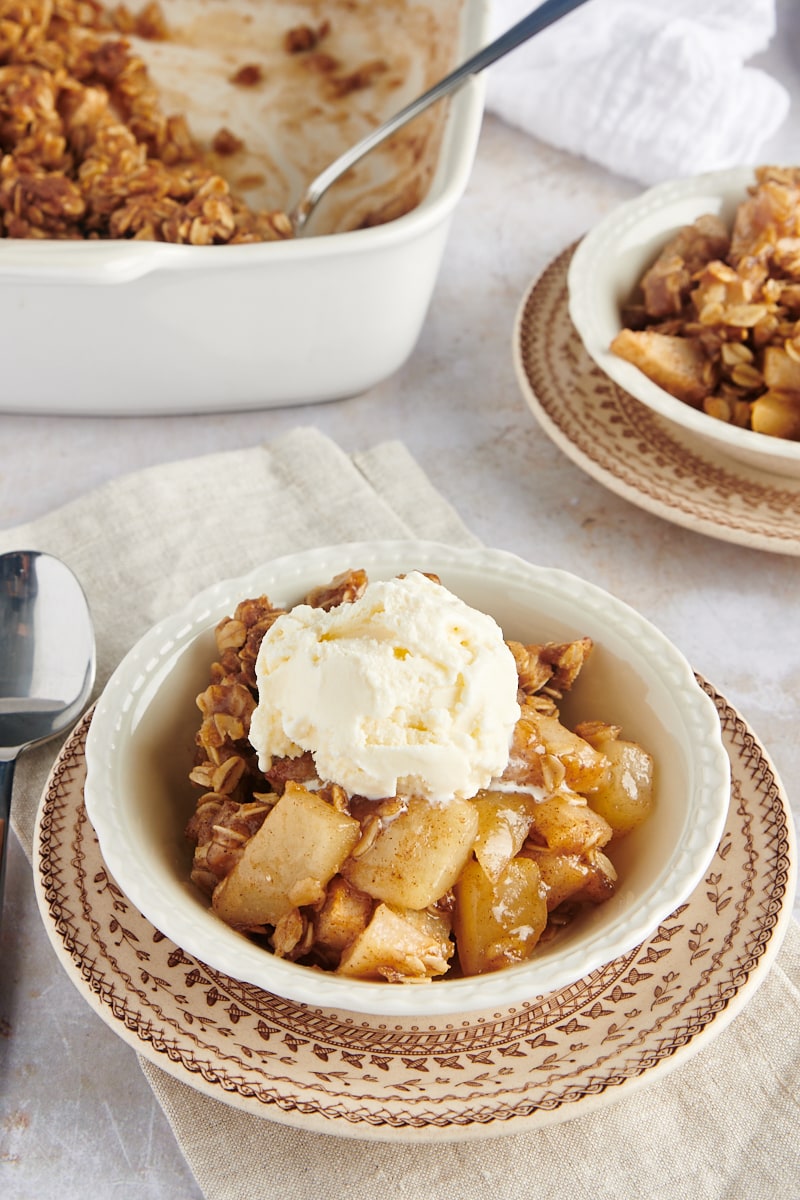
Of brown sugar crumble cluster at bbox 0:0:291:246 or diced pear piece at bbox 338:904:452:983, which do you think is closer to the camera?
diced pear piece at bbox 338:904:452:983

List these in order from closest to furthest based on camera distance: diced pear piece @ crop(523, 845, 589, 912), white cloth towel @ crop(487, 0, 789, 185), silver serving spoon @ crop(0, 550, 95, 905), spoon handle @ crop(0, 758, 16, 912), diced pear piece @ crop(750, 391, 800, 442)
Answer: diced pear piece @ crop(523, 845, 589, 912), spoon handle @ crop(0, 758, 16, 912), silver serving spoon @ crop(0, 550, 95, 905), diced pear piece @ crop(750, 391, 800, 442), white cloth towel @ crop(487, 0, 789, 185)

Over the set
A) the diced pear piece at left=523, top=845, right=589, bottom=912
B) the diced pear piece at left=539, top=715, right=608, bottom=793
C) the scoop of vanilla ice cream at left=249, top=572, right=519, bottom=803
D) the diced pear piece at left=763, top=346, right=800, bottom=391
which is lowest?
the diced pear piece at left=523, top=845, right=589, bottom=912

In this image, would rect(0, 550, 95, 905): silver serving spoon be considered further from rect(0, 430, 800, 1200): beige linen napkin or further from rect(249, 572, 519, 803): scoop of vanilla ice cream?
rect(249, 572, 519, 803): scoop of vanilla ice cream

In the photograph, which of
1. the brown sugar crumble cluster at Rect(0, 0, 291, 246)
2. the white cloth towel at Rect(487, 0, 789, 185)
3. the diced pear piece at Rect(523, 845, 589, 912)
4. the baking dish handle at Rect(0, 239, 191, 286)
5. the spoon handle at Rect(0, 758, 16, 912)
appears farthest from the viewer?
the white cloth towel at Rect(487, 0, 789, 185)

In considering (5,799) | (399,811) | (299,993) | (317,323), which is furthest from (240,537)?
(299,993)

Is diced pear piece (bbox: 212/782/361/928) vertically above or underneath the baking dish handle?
underneath

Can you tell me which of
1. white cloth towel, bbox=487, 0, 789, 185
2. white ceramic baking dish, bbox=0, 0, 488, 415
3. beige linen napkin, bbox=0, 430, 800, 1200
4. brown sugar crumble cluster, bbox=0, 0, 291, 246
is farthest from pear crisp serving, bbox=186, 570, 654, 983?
white cloth towel, bbox=487, 0, 789, 185

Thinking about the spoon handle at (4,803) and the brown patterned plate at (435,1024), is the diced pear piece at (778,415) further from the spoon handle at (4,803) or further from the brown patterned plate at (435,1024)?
the spoon handle at (4,803)
